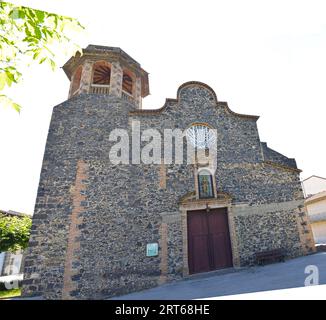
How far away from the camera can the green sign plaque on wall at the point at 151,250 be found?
9211 millimetres

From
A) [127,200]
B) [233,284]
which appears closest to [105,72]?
[127,200]

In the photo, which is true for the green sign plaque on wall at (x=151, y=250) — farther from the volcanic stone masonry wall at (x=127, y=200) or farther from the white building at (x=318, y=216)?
the white building at (x=318, y=216)

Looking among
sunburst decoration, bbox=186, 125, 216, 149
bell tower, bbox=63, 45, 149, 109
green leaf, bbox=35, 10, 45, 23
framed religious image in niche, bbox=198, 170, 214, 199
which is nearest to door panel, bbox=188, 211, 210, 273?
framed religious image in niche, bbox=198, 170, 214, 199

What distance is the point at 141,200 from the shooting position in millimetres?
10047

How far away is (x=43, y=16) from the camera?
2.36 meters

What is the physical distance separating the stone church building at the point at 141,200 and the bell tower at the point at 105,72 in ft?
0.20

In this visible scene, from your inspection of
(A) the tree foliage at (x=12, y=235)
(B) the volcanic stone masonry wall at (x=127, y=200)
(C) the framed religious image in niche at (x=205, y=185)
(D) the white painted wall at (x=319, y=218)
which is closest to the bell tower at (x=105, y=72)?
(B) the volcanic stone masonry wall at (x=127, y=200)

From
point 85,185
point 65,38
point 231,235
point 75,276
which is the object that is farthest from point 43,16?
point 231,235

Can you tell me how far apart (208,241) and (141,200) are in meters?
3.66

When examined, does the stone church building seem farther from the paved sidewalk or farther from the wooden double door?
the paved sidewalk

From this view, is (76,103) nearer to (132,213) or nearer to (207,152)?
(132,213)

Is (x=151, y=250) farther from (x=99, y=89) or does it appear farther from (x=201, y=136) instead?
(x=99, y=89)

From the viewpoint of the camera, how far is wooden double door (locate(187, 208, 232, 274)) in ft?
32.0

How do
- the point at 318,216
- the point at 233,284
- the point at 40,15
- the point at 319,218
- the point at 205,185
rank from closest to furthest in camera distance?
the point at 40,15
the point at 233,284
the point at 205,185
the point at 319,218
the point at 318,216
